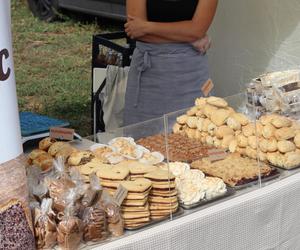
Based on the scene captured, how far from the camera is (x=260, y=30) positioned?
3395 mm

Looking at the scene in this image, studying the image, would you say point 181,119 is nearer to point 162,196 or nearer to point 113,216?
point 162,196

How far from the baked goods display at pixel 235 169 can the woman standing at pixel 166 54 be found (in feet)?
2.24

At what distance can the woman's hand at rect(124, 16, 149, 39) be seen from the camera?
8.45 ft

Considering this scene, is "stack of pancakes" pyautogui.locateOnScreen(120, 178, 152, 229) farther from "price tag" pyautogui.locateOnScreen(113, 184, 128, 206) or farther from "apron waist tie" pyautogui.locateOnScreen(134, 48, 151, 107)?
"apron waist tie" pyautogui.locateOnScreen(134, 48, 151, 107)

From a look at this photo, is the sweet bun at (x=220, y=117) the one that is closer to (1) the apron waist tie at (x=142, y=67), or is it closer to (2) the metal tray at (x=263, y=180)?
(2) the metal tray at (x=263, y=180)

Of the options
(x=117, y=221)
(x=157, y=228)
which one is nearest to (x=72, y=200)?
(x=117, y=221)

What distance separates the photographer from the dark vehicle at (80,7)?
6.64 metres

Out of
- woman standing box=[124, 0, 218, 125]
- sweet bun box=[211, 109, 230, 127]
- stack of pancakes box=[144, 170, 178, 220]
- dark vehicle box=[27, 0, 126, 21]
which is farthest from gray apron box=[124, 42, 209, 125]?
dark vehicle box=[27, 0, 126, 21]

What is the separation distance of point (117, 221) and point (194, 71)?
125 cm

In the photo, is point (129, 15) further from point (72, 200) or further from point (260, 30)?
point (72, 200)

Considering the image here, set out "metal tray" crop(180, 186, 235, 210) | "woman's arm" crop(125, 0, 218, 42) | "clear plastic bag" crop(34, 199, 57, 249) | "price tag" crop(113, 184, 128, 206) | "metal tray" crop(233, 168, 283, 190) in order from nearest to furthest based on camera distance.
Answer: "clear plastic bag" crop(34, 199, 57, 249) → "price tag" crop(113, 184, 128, 206) → "metal tray" crop(180, 186, 235, 210) → "metal tray" crop(233, 168, 283, 190) → "woman's arm" crop(125, 0, 218, 42)

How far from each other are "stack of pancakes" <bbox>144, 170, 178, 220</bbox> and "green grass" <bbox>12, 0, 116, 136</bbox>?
279 cm

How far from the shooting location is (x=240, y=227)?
181cm

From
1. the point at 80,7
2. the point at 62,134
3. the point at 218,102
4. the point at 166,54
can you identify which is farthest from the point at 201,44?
the point at 80,7
